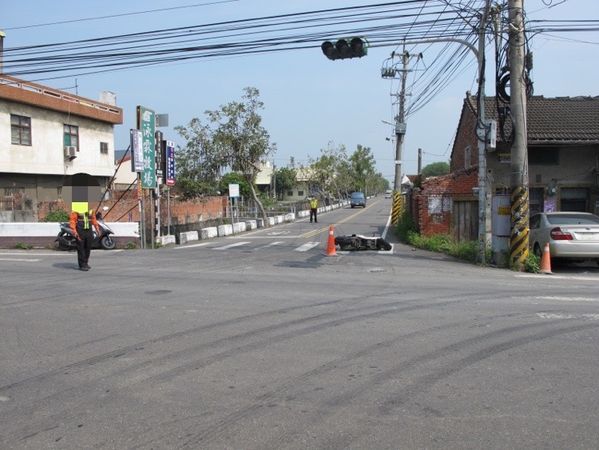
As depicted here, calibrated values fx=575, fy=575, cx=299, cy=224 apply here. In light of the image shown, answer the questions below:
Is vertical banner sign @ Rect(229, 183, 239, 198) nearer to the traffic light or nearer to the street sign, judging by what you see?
the street sign

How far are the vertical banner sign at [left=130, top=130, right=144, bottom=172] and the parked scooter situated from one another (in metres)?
2.35

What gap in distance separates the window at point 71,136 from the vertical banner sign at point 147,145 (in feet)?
37.2

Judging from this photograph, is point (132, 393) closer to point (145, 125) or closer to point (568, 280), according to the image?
point (568, 280)

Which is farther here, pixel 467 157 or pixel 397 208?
pixel 397 208

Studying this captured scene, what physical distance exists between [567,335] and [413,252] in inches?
474

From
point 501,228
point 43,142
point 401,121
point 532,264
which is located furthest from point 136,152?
point 401,121

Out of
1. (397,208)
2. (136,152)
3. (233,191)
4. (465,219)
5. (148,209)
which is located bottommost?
→ (465,219)

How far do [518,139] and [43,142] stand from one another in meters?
24.8

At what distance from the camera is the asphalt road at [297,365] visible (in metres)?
4.14

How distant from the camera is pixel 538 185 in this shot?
22906mm

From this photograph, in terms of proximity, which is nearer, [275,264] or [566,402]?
[566,402]

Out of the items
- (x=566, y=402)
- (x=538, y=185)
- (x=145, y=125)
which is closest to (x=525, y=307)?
(x=566, y=402)

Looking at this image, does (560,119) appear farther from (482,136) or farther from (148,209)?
(148,209)

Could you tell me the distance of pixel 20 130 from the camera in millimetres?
28953
